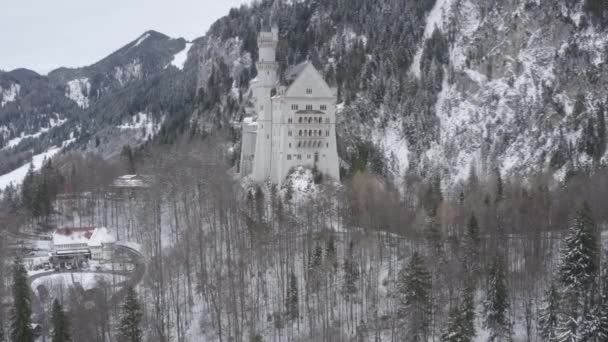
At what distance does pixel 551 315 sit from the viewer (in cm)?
6869

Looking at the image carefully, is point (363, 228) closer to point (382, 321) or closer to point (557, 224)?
point (382, 321)

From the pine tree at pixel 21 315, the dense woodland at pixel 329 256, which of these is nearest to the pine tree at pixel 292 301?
the dense woodland at pixel 329 256

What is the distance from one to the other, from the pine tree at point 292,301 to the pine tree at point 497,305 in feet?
67.9

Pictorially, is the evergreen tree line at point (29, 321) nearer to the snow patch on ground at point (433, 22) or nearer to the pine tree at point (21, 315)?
the pine tree at point (21, 315)

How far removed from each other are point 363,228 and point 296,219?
9256 mm

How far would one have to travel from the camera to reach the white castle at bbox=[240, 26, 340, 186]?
364 ft

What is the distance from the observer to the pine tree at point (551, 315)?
6831 centimetres

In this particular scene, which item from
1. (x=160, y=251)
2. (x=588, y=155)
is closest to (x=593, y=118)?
(x=588, y=155)

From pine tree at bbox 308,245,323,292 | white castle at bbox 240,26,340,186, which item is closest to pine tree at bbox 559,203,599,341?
pine tree at bbox 308,245,323,292

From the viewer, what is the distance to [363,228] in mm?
93375

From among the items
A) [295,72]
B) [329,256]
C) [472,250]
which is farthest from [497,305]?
[295,72]

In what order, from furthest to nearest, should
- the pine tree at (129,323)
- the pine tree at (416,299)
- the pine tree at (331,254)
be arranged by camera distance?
the pine tree at (331,254) < the pine tree at (416,299) < the pine tree at (129,323)

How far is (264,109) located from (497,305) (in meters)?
56.4

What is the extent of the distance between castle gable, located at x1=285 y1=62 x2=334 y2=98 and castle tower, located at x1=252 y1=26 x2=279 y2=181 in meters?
5.60
